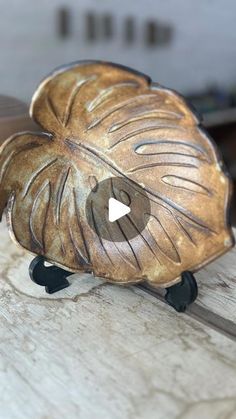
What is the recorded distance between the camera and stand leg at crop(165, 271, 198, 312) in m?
0.65

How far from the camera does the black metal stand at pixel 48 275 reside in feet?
2.35

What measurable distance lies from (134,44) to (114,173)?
1.93 meters

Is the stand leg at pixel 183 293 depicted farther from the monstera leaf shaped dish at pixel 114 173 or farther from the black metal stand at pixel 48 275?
the black metal stand at pixel 48 275

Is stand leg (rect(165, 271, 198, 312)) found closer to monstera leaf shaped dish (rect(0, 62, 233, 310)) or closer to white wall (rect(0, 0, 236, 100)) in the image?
A: monstera leaf shaped dish (rect(0, 62, 233, 310))

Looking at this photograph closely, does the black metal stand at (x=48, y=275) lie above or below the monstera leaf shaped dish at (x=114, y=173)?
below

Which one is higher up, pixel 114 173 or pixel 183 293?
pixel 114 173

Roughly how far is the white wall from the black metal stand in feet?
4.94
